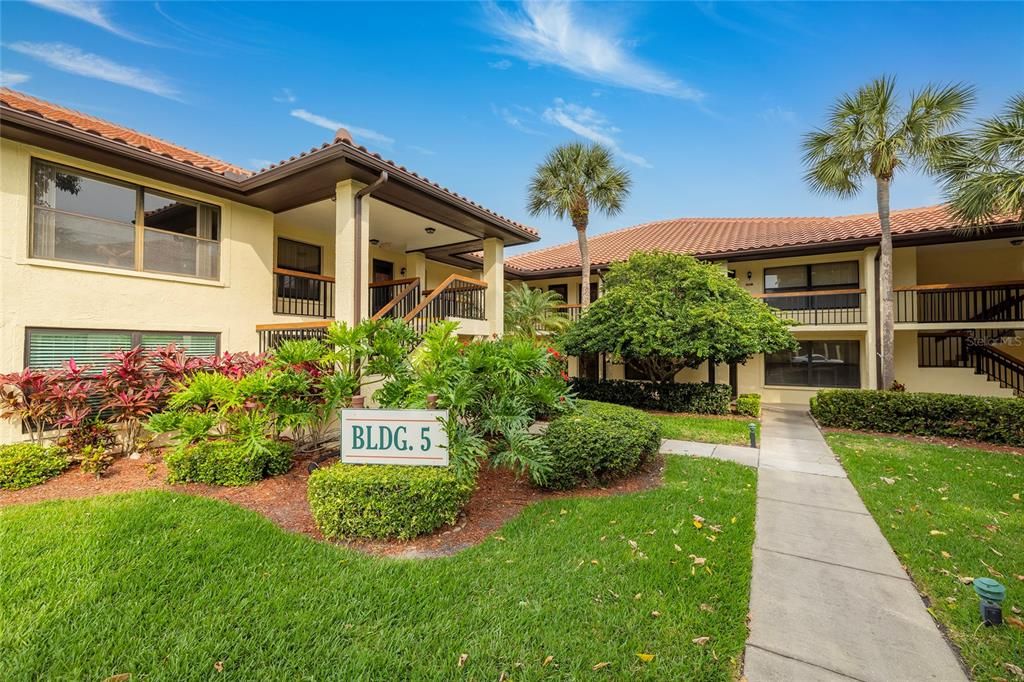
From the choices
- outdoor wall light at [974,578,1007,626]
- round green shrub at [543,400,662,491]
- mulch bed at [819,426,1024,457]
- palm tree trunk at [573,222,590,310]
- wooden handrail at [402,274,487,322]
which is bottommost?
mulch bed at [819,426,1024,457]

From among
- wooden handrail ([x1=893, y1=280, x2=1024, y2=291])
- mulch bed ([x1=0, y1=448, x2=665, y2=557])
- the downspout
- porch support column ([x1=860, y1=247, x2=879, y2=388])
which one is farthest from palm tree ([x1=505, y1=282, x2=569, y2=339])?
wooden handrail ([x1=893, y1=280, x2=1024, y2=291])

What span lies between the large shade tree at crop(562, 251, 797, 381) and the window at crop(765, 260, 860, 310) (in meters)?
3.55

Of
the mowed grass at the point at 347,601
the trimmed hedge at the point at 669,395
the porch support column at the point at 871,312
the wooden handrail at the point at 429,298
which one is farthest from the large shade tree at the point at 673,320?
the mowed grass at the point at 347,601

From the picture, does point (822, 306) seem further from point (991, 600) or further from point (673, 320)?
point (991, 600)

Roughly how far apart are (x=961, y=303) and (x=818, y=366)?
13.2 feet

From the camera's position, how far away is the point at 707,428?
1010 cm

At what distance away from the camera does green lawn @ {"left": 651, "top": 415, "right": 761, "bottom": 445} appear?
909 cm

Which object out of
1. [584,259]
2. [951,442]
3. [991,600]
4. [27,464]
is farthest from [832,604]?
[584,259]

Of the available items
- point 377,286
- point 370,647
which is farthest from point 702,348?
point 370,647

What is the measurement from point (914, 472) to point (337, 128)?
1088 centimetres

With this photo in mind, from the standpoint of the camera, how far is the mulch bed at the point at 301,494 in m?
4.22

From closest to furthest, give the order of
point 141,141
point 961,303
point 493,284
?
point 141,141
point 493,284
point 961,303

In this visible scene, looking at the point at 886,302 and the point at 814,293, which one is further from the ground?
the point at 814,293

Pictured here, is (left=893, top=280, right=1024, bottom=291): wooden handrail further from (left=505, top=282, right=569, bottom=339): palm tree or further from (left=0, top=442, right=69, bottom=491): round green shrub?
(left=0, top=442, right=69, bottom=491): round green shrub
